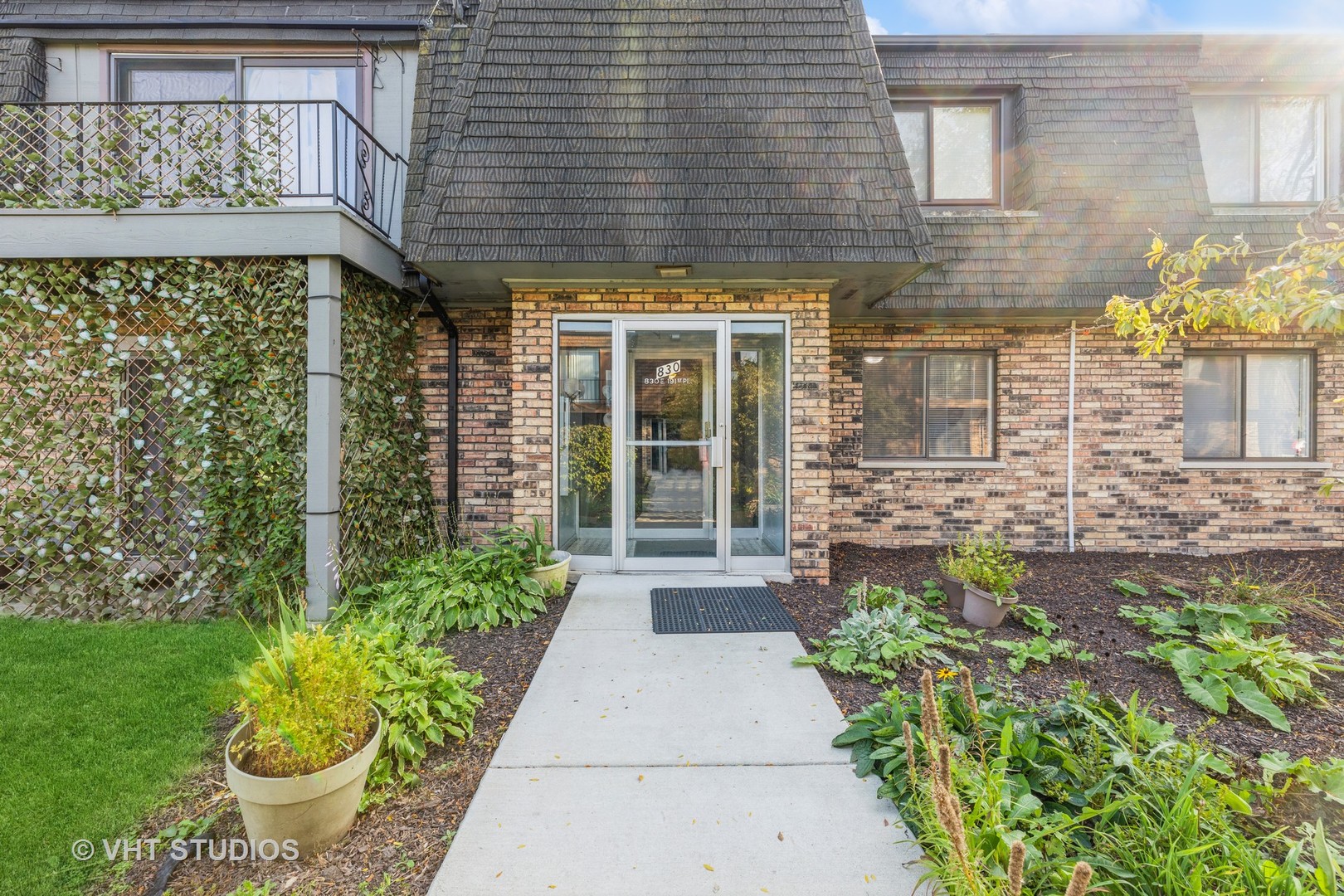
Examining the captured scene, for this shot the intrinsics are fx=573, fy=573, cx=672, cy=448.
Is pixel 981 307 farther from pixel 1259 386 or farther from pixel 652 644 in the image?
pixel 652 644

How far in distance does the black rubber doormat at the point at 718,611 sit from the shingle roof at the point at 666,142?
2.72 m

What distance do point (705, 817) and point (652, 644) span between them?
161 centimetres

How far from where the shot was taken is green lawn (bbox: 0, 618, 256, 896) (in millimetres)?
2180

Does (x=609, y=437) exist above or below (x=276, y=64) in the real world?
below

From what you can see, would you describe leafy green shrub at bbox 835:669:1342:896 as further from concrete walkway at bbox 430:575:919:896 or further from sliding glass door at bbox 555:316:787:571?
sliding glass door at bbox 555:316:787:571

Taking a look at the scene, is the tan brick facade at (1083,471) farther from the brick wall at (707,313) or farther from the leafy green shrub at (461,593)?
the leafy green shrub at (461,593)

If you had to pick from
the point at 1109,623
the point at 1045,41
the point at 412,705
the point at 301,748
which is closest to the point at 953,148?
the point at 1045,41

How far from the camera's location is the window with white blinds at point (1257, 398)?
6.68 metres

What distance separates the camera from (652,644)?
3.83 metres

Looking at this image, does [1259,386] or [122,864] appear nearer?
[122,864]

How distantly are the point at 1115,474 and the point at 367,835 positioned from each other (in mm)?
7716

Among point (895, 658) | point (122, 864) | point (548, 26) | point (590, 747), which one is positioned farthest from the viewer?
point (548, 26)

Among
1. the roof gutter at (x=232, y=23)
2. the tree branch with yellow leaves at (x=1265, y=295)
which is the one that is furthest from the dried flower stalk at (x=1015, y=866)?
the roof gutter at (x=232, y=23)

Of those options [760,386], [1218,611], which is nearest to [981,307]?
[760,386]
